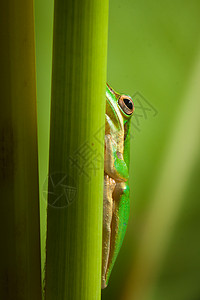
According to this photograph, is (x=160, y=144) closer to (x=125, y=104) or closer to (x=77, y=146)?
(x=125, y=104)

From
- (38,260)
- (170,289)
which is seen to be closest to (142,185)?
(170,289)

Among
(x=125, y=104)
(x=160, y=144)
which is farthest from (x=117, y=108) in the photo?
(x=160, y=144)

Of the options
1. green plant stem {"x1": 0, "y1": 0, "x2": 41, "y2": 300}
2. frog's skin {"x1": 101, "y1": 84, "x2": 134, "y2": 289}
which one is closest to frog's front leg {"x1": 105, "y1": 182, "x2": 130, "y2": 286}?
frog's skin {"x1": 101, "y1": 84, "x2": 134, "y2": 289}

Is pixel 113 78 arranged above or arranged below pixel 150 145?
above

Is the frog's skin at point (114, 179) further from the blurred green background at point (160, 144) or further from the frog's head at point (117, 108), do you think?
the blurred green background at point (160, 144)

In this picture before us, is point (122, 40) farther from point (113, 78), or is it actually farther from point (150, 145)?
point (150, 145)

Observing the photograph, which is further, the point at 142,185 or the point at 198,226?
the point at 198,226

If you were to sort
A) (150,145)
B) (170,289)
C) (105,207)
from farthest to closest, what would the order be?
(170,289) → (150,145) → (105,207)
